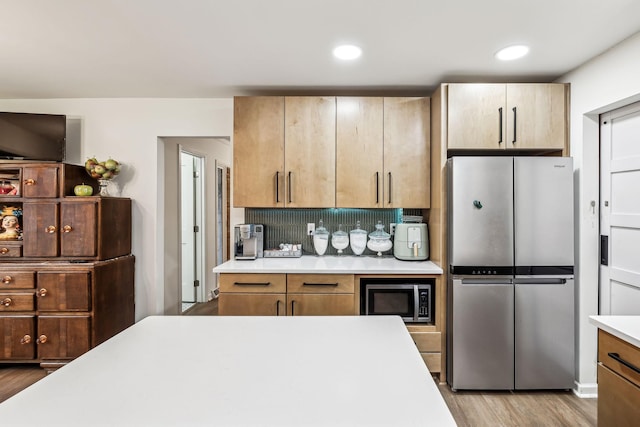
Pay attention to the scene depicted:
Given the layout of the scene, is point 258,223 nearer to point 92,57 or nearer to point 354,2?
point 92,57

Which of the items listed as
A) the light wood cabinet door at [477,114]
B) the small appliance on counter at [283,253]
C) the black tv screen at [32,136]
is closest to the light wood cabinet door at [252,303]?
the small appliance on counter at [283,253]

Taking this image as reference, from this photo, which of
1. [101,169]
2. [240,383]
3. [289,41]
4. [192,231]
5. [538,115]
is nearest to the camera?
[240,383]

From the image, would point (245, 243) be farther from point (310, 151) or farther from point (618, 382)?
point (618, 382)

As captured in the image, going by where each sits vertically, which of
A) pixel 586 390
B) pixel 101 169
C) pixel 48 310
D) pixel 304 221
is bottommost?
pixel 586 390

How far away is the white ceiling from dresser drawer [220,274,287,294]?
5.08 ft

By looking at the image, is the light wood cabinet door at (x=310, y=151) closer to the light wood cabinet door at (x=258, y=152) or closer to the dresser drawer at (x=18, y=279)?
the light wood cabinet door at (x=258, y=152)

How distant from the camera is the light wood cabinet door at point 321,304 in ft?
8.39

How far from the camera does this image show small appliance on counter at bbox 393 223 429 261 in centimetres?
287

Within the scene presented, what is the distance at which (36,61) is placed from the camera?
7.86 feet

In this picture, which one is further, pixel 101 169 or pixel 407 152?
pixel 101 169

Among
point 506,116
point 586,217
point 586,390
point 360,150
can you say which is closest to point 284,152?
point 360,150

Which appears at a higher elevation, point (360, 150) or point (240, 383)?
point (360, 150)

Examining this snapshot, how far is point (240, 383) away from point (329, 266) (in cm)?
184

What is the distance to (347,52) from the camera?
7.36 feet
